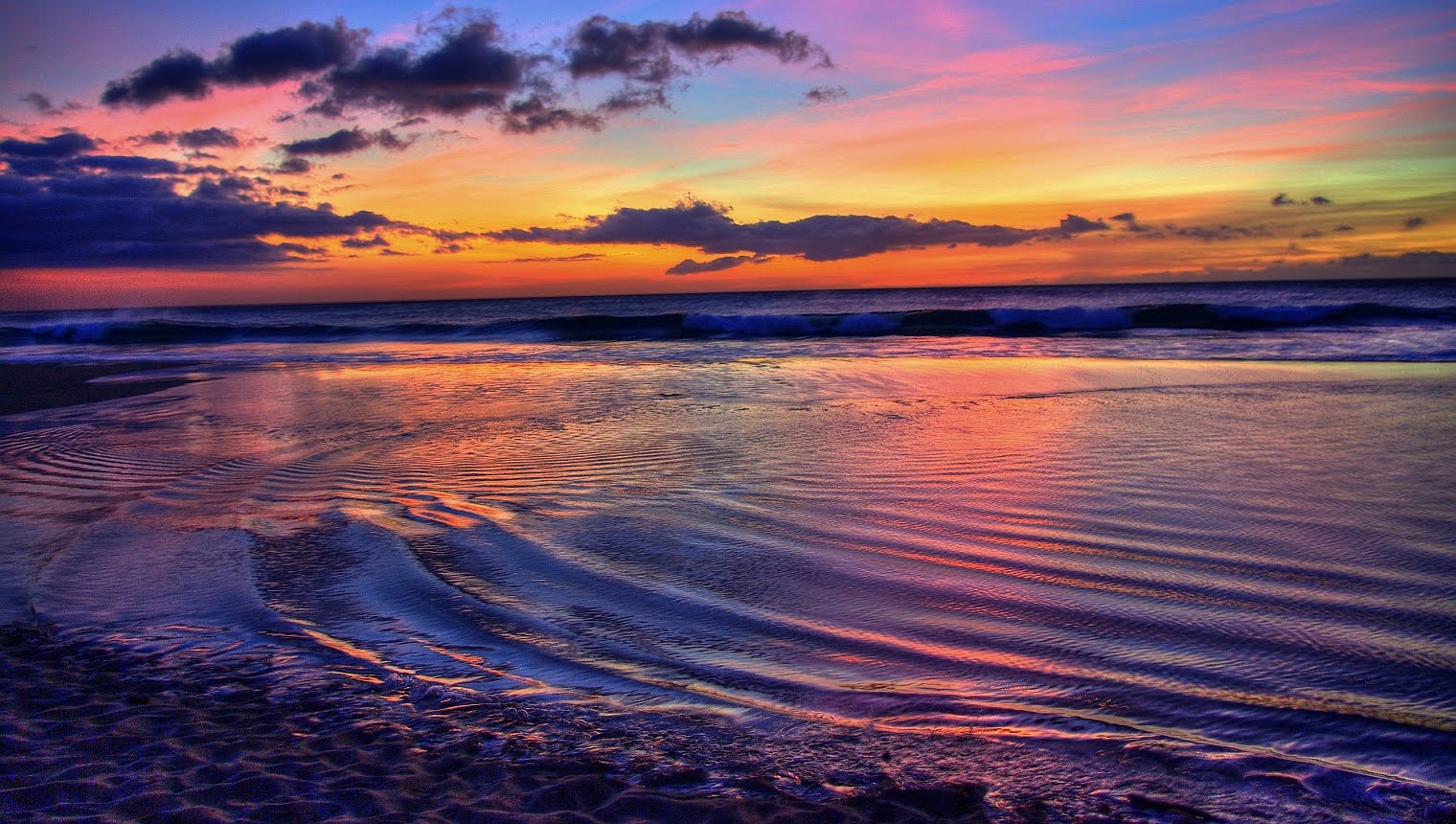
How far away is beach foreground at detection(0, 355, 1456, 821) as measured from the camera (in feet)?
8.48

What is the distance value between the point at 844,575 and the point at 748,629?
33.2 inches

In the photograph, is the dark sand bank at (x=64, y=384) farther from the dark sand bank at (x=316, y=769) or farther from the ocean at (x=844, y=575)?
the dark sand bank at (x=316, y=769)

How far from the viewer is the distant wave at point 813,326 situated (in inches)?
1097

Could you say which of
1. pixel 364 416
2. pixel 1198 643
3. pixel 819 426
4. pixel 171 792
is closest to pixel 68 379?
pixel 364 416

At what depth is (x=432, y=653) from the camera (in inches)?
143

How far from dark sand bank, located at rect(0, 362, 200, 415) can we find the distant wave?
11564 mm

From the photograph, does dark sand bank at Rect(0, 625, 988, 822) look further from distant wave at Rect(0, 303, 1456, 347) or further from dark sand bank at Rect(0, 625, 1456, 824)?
distant wave at Rect(0, 303, 1456, 347)

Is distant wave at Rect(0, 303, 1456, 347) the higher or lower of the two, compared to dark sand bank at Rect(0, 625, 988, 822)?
higher

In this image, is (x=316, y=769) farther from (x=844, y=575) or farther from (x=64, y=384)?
(x=64, y=384)

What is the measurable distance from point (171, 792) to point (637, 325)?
1299 inches

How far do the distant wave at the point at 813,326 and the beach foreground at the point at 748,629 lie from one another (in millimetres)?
21863

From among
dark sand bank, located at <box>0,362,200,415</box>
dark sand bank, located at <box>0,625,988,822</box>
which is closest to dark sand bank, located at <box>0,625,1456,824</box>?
dark sand bank, located at <box>0,625,988,822</box>

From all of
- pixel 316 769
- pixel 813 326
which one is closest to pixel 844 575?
pixel 316 769

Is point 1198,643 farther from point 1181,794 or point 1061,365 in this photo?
point 1061,365
